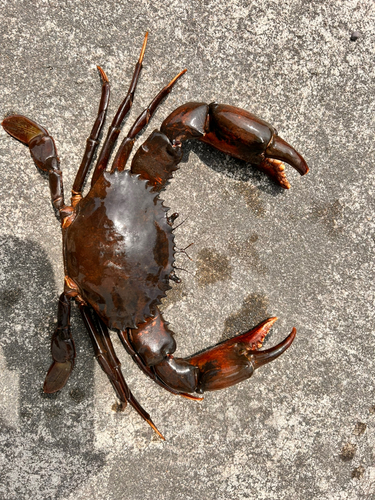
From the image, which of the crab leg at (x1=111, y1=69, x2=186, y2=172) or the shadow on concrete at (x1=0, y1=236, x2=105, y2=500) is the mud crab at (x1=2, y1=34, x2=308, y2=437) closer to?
the crab leg at (x1=111, y1=69, x2=186, y2=172)

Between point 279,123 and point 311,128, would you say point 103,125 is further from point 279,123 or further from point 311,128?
point 311,128

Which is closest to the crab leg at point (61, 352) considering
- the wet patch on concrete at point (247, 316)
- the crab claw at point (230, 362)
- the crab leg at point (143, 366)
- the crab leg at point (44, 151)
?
the crab leg at point (143, 366)

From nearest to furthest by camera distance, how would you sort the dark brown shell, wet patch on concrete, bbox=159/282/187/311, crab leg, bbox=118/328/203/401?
the dark brown shell
crab leg, bbox=118/328/203/401
wet patch on concrete, bbox=159/282/187/311

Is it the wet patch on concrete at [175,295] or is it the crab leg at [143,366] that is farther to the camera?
the wet patch on concrete at [175,295]

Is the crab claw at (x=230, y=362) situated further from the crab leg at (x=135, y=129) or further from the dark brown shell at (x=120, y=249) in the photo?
the crab leg at (x=135, y=129)

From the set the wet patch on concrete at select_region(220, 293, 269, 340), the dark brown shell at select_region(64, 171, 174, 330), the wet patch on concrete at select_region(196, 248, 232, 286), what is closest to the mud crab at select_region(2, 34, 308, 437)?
the dark brown shell at select_region(64, 171, 174, 330)

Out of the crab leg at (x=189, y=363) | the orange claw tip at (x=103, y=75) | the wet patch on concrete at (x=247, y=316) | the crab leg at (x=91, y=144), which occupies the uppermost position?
the orange claw tip at (x=103, y=75)

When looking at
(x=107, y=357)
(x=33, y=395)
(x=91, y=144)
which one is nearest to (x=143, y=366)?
(x=107, y=357)
